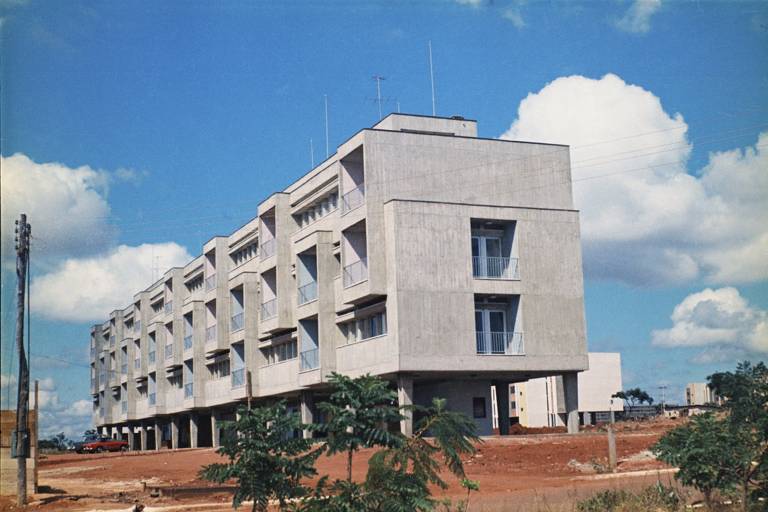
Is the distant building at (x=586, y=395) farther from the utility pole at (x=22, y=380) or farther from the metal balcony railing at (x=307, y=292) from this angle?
the utility pole at (x=22, y=380)

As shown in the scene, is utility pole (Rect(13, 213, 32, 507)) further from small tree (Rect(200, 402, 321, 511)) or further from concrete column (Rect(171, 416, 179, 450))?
concrete column (Rect(171, 416, 179, 450))

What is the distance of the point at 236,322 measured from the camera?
221 ft

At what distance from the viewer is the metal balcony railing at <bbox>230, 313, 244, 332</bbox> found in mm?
66750

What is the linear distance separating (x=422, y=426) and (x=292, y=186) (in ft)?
158

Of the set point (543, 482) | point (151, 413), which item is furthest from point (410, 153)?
point (151, 413)

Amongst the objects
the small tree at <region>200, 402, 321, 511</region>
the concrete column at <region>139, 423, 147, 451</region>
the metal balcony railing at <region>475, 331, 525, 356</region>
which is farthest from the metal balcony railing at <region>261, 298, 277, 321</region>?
the small tree at <region>200, 402, 321, 511</region>

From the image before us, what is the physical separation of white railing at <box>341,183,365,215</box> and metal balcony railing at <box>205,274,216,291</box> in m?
26.6

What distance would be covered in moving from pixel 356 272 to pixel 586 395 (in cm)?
7330

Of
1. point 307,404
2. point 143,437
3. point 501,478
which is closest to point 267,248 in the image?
point 307,404

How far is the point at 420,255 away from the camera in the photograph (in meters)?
45.1

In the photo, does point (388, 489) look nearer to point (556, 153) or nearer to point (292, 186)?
point (556, 153)

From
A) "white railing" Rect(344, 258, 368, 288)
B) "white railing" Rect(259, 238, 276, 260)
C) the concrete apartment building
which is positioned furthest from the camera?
"white railing" Rect(259, 238, 276, 260)

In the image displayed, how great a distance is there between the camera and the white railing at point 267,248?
6005 cm

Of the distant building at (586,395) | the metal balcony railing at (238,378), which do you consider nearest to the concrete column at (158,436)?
the metal balcony railing at (238,378)
